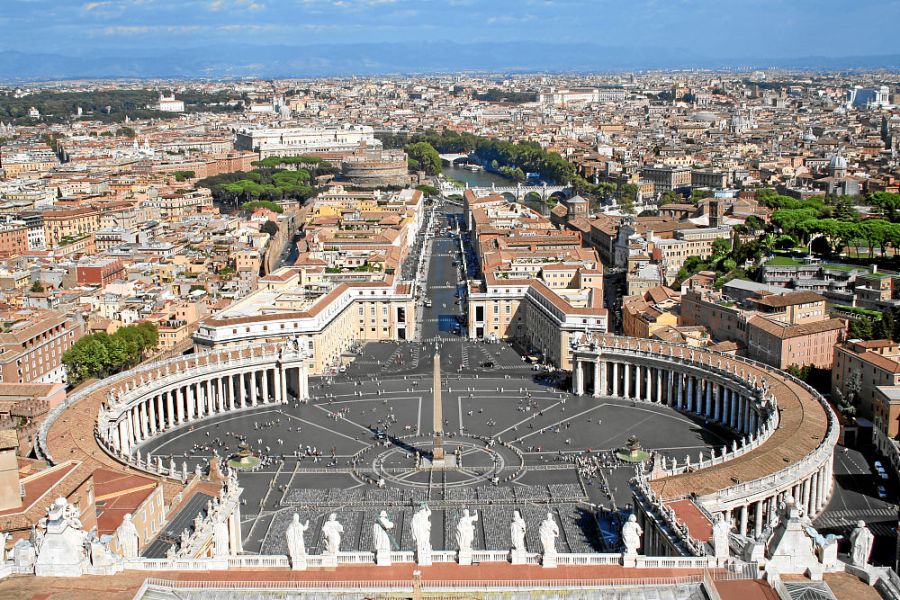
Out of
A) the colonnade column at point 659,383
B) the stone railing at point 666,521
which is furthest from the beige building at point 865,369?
the stone railing at point 666,521

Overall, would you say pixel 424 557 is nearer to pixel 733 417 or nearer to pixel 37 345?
pixel 733 417

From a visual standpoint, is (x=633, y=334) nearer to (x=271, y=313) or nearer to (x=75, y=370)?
(x=271, y=313)

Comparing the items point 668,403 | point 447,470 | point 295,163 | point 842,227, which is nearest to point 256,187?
point 295,163

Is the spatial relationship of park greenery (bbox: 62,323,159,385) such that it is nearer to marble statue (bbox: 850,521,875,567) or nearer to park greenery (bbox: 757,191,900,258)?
marble statue (bbox: 850,521,875,567)

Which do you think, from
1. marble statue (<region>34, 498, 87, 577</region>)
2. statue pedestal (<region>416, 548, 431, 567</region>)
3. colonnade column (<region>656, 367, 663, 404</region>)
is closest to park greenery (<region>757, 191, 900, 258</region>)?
colonnade column (<region>656, 367, 663, 404</region>)

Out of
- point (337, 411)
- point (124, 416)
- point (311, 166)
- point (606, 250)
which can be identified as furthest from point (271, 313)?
point (311, 166)
